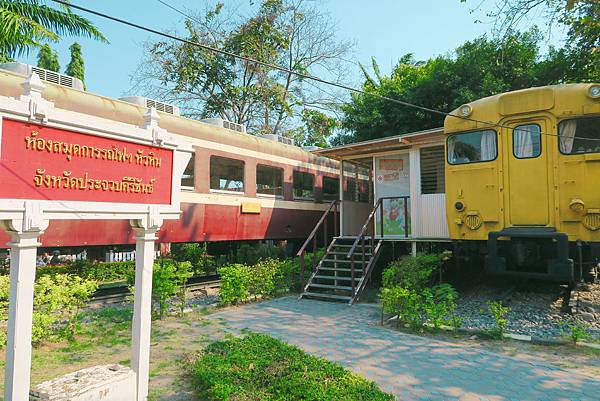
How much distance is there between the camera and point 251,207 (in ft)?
35.7

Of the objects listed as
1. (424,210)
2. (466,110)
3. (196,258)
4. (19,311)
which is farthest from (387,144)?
(19,311)

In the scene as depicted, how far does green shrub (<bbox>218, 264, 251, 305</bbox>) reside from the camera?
28.1ft

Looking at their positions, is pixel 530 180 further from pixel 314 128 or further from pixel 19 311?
pixel 314 128

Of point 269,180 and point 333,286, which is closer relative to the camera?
point 333,286

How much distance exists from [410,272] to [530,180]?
8.83ft

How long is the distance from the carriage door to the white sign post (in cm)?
613

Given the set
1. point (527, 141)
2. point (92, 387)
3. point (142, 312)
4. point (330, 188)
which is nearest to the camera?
point (92, 387)

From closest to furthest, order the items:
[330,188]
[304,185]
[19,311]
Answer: [19,311] < [304,185] < [330,188]

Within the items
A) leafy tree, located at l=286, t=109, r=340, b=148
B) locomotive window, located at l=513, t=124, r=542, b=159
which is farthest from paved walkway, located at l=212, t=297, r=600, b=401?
leafy tree, located at l=286, t=109, r=340, b=148

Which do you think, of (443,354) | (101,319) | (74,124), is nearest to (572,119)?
(443,354)

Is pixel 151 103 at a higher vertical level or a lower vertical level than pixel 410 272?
higher

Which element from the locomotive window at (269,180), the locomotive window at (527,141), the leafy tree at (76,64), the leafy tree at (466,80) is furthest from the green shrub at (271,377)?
the leafy tree at (76,64)

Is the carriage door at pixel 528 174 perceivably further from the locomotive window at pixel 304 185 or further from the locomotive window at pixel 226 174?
the locomotive window at pixel 304 185

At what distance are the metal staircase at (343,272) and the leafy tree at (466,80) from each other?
24.4 feet
